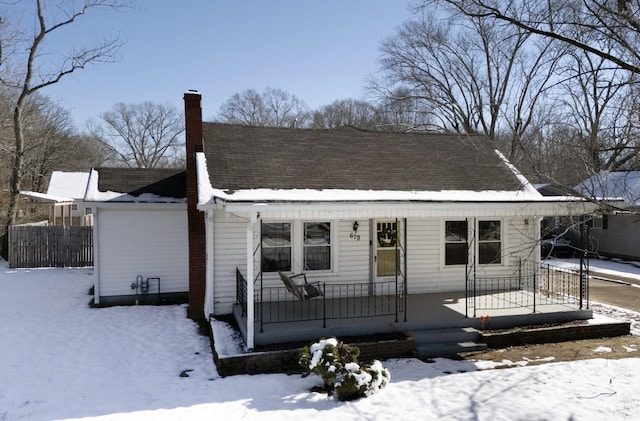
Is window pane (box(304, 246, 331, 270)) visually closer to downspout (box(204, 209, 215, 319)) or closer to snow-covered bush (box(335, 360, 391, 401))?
downspout (box(204, 209, 215, 319))

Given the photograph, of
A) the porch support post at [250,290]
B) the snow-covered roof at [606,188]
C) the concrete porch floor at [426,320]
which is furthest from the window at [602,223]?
the porch support post at [250,290]

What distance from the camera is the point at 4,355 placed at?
7.94 m

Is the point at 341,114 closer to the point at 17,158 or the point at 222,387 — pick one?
the point at 17,158

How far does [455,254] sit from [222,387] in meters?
7.17

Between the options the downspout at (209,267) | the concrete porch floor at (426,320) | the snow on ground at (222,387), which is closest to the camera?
the snow on ground at (222,387)

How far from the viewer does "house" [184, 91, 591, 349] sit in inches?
346

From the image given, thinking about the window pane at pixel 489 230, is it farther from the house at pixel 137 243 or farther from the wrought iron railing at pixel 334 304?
the house at pixel 137 243

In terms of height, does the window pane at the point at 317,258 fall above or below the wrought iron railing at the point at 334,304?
above

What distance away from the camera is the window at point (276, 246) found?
34.1 ft

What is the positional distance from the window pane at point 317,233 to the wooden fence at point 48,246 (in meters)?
10.8

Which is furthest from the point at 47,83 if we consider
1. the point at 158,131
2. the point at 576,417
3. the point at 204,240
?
the point at 158,131

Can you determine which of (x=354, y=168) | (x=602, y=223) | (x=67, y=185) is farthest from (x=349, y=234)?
(x=67, y=185)

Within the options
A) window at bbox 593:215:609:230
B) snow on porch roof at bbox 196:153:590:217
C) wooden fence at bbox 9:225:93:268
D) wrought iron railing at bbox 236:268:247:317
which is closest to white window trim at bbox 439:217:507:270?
snow on porch roof at bbox 196:153:590:217

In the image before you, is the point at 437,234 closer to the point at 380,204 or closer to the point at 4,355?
the point at 380,204
